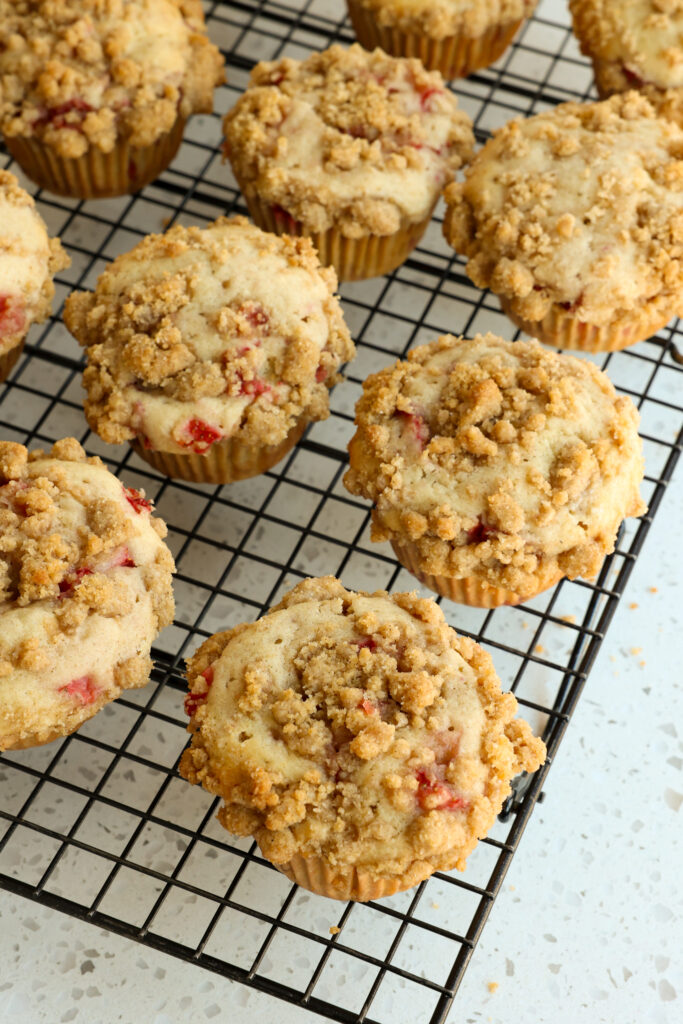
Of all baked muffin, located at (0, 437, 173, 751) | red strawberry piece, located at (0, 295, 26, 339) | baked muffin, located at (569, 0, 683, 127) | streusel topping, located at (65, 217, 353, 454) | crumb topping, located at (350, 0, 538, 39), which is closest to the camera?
baked muffin, located at (0, 437, 173, 751)

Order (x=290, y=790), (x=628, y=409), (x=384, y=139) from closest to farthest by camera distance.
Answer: (x=290, y=790) → (x=628, y=409) → (x=384, y=139)

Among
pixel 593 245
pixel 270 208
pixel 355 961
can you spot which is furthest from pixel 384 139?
pixel 355 961

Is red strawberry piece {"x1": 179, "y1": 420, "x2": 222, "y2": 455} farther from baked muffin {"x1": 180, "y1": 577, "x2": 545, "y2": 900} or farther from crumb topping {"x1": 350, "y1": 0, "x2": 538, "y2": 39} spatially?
crumb topping {"x1": 350, "y1": 0, "x2": 538, "y2": 39}

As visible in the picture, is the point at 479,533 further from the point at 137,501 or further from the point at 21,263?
the point at 21,263

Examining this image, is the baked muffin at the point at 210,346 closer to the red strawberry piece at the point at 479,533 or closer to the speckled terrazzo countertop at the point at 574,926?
the red strawberry piece at the point at 479,533

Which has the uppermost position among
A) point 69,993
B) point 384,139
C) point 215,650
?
point 384,139

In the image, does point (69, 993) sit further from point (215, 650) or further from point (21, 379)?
point (21, 379)


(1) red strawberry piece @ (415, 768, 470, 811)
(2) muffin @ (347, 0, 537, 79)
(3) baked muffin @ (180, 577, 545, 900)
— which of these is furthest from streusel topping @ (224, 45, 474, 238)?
(1) red strawberry piece @ (415, 768, 470, 811)
